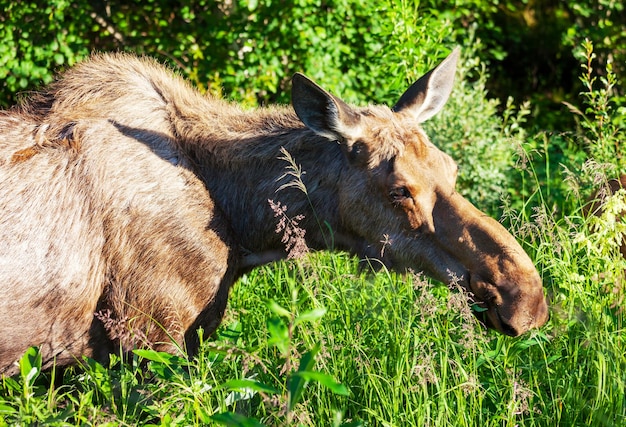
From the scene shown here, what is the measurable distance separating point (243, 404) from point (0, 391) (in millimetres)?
1524

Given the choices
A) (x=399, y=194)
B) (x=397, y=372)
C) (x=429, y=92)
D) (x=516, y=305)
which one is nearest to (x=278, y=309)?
(x=397, y=372)

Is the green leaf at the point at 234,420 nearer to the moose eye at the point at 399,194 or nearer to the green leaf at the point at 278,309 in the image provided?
the green leaf at the point at 278,309

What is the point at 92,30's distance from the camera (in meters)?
9.41

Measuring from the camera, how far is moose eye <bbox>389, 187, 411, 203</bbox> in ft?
15.4

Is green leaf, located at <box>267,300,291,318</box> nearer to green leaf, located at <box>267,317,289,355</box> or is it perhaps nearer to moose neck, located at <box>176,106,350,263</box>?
green leaf, located at <box>267,317,289,355</box>

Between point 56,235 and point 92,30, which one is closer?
point 56,235

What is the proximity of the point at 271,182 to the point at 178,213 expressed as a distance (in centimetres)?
60

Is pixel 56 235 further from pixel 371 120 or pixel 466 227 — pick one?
pixel 466 227

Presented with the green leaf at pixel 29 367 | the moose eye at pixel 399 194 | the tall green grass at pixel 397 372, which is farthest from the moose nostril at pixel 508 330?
the green leaf at pixel 29 367

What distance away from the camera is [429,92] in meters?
5.39

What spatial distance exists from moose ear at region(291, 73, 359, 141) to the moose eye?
0.41 m

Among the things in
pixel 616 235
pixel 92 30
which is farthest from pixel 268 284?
pixel 92 30

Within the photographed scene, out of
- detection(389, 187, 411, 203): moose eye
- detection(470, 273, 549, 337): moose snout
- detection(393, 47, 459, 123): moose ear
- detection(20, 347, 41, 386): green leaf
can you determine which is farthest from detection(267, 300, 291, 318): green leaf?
detection(393, 47, 459, 123): moose ear

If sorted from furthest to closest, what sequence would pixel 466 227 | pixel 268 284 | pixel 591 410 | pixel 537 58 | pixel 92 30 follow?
1. pixel 537 58
2. pixel 92 30
3. pixel 268 284
4. pixel 466 227
5. pixel 591 410
